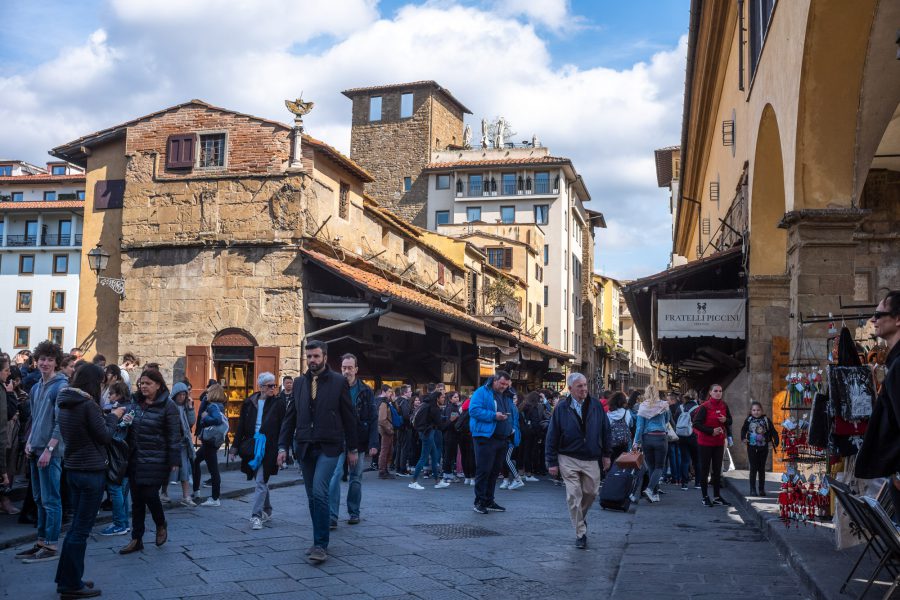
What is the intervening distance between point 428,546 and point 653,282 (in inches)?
398

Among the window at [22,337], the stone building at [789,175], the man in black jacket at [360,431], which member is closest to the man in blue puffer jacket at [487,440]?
the man in black jacket at [360,431]

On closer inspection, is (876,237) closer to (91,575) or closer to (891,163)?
(891,163)

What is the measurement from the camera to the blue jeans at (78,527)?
19.5 feet

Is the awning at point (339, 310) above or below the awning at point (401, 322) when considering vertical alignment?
above

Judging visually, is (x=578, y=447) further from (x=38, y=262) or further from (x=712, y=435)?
(x=38, y=262)

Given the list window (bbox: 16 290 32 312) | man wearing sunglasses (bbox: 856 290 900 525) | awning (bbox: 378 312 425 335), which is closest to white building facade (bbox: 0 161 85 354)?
window (bbox: 16 290 32 312)

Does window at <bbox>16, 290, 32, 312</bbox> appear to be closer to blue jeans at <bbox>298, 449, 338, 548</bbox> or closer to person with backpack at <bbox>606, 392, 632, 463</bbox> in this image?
person with backpack at <bbox>606, 392, 632, 463</bbox>

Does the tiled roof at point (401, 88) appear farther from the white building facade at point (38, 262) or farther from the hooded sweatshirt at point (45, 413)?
the hooded sweatshirt at point (45, 413)

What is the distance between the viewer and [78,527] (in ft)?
19.9

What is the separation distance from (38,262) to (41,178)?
5.73 meters

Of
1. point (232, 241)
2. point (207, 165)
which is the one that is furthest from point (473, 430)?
point (207, 165)

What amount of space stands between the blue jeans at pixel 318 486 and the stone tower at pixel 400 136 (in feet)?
167

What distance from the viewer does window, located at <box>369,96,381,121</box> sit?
2301 inches

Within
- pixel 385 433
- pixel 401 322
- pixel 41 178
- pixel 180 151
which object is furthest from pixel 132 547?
pixel 41 178
